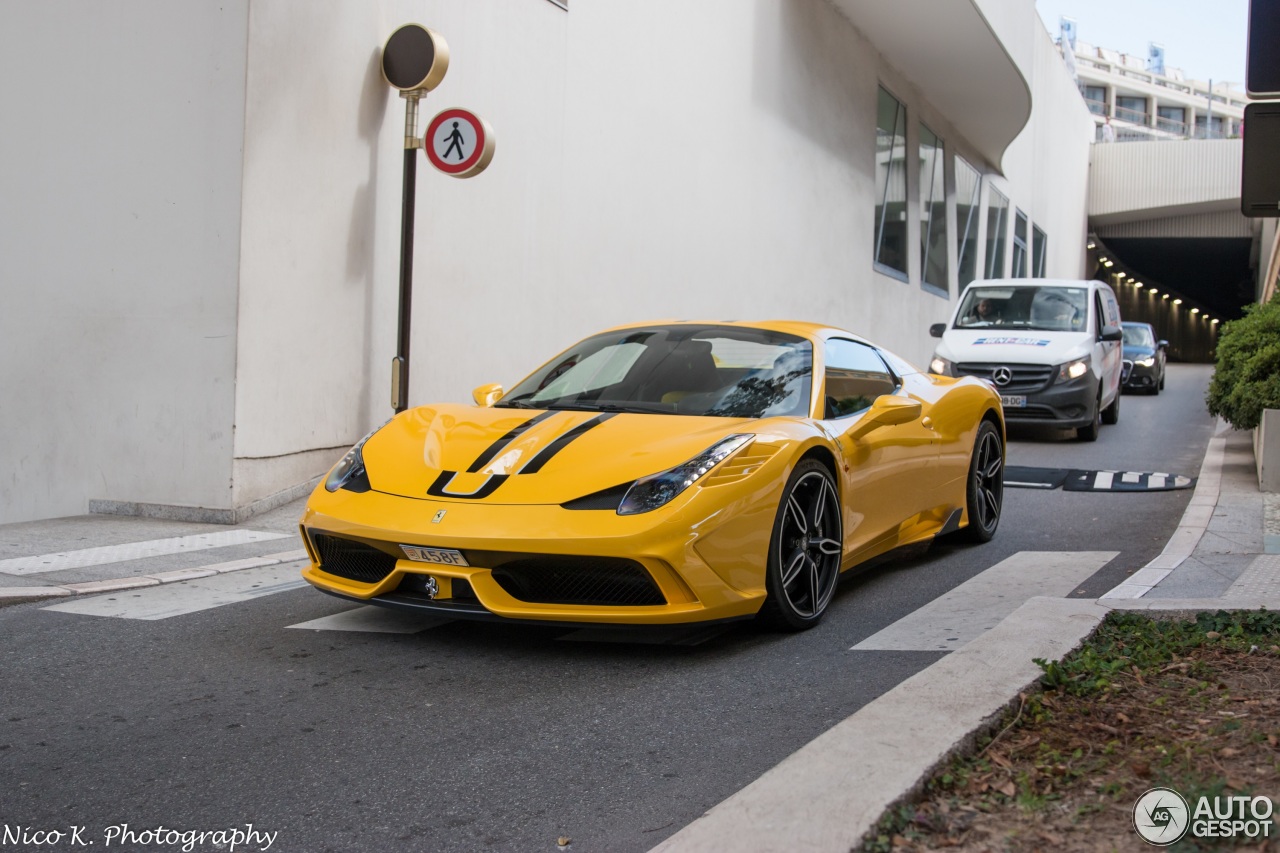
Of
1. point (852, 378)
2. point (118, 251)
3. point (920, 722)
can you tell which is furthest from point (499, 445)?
point (118, 251)

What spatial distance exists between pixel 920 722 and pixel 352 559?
7.28 feet

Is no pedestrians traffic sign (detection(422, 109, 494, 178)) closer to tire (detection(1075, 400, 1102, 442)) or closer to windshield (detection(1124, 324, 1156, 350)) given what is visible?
tire (detection(1075, 400, 1102, 442))

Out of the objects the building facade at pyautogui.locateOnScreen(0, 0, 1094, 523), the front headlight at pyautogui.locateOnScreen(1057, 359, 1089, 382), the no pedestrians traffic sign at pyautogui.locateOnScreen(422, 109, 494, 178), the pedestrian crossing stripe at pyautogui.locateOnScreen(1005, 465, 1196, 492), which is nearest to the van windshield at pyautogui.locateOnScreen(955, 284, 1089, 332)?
the front headlight at pyautogui.locateOnScreen(1057, 359, 1089, 382)

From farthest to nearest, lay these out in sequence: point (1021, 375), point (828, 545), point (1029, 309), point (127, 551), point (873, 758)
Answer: point (1029, 309)
point (1021, 375)
point (127, 551)
point (828, 545)
point (873, 758)

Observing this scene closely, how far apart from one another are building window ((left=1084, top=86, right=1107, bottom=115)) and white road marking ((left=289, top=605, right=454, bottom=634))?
8025 centimetres

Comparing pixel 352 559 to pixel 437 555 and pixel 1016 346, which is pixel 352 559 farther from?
pixel 1016 346

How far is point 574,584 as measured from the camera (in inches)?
164

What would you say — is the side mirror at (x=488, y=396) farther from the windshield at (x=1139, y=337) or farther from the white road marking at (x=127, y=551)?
the windshield at (x=1139, y=337)

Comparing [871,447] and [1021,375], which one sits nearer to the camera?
[871,447]

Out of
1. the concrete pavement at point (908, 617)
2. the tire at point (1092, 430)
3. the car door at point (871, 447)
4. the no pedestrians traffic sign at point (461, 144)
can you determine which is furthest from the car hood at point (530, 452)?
the tire at point (1092, 430)

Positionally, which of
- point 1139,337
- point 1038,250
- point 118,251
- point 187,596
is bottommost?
point 187,596

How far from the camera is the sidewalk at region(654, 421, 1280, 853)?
2.51m

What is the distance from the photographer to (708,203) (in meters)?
14.1

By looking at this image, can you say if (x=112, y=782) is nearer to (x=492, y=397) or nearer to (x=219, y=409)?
(x=492, y=397)
